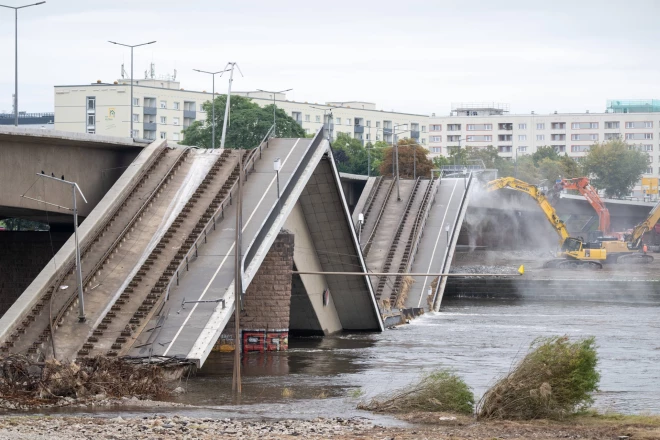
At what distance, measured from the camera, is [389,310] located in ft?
222

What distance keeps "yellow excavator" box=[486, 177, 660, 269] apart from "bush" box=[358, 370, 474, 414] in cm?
7027

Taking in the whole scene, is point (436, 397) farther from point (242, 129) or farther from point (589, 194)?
point (242, 129)

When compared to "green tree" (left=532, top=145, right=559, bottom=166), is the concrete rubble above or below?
below

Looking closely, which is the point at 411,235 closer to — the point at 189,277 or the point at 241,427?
the point at 189,277

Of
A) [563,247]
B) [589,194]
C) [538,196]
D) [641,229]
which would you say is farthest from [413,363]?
[589,194]

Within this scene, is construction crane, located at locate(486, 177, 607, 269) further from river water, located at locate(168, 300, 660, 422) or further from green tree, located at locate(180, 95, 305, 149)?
green tree, located at locate(180, 95, 305, 149)

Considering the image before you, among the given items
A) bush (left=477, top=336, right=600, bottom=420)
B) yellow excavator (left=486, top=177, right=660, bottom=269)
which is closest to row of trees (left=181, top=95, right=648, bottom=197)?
yellow excavator (left=486, top=177, right=660, bottom=269)

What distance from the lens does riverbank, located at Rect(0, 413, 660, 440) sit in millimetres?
26688

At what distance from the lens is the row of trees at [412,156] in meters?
122

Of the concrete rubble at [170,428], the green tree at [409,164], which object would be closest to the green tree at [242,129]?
the green tree at [409,164]

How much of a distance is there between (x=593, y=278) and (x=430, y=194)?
572 inches

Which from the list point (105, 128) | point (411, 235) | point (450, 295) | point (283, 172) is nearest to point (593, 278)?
point (450, 295)

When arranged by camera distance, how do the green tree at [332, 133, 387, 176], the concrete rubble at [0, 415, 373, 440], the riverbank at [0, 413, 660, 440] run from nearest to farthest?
the concrete rubble at [0, 415, 373, 440] < the riverbank at [0, 413, 660, 440] < the green tree at [332, 133, 387, 176]

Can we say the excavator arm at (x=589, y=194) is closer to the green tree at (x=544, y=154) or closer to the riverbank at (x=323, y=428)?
the green tree at (x=544, y=154)
